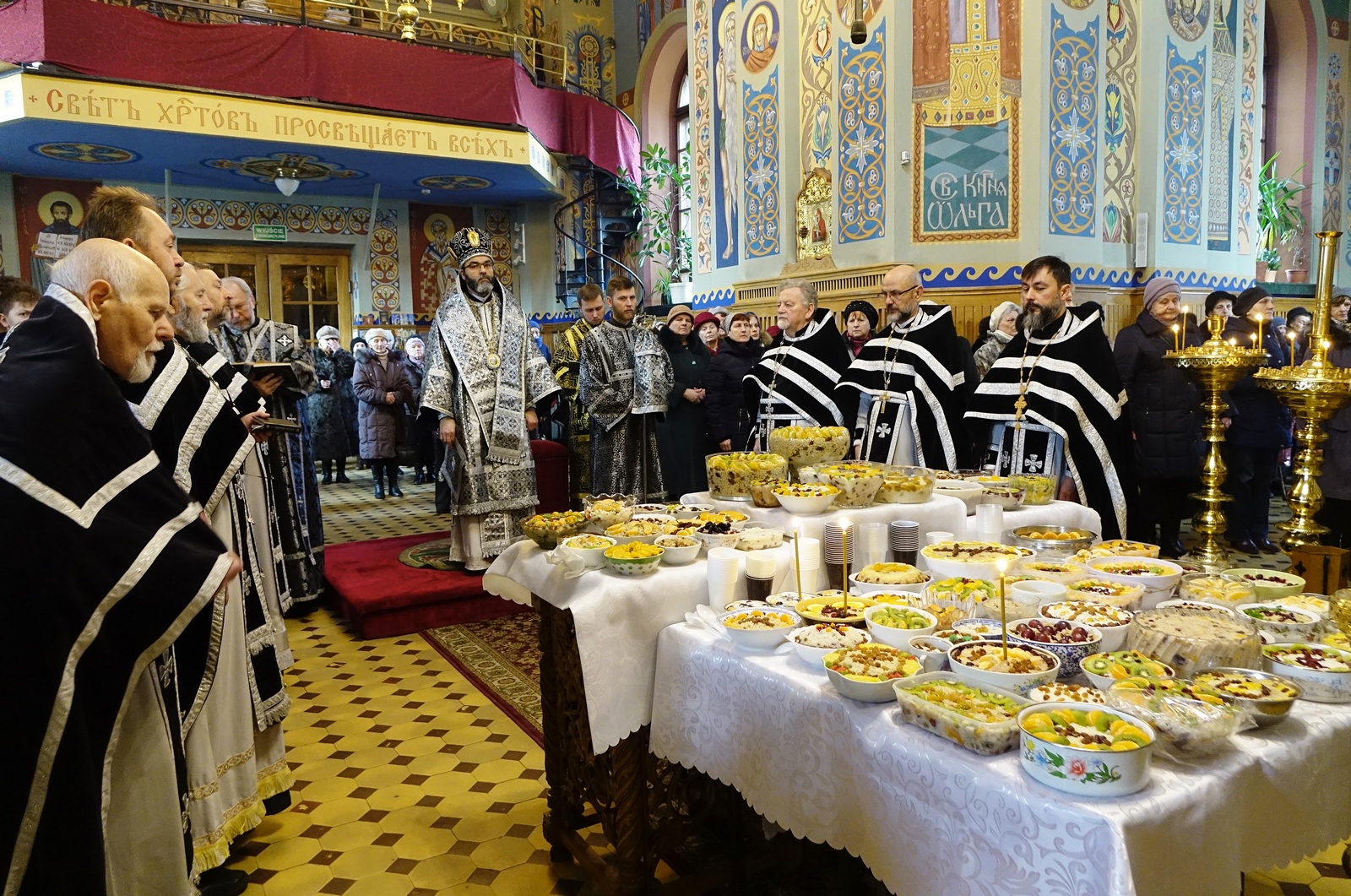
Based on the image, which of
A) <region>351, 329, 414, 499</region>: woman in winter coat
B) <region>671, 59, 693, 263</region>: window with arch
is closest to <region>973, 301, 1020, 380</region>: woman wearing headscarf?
<region>351, 329, 414, 499</region>: woman in winter coat

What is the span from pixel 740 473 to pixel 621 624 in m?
0.97

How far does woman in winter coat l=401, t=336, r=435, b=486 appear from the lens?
10.3m

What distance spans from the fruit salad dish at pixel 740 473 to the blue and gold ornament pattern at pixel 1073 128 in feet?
16.8

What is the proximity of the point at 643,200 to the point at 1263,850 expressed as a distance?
42.6 feet

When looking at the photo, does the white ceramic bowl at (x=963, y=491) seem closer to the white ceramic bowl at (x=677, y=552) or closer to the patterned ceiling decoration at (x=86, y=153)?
the white ceramic bowl at (x=677, y=552)

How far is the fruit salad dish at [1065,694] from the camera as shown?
5.53 feet

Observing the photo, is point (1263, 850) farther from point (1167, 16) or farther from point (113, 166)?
point (113, 166)

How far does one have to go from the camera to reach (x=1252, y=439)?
6383 mm

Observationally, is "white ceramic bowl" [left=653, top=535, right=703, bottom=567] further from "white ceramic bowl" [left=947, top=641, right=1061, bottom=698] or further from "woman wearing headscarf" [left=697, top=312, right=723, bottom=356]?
"woman wearing headscarf" [left=697, top=312, right=723, bottom=356]

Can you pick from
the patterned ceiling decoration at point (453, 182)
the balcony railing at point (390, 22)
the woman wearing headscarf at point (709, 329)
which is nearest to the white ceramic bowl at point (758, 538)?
the woman wearing headscarf at point (709, 329)

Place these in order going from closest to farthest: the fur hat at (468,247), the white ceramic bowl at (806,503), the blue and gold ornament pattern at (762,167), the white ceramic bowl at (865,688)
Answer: the white ceramic bowl at (865,688), the white ceramic bowl at (806,503), the fur hat at (468,247), the blue and gold ornament pattern at (762,167)

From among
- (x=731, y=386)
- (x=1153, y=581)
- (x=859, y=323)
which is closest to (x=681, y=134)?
(x=731, y=386)

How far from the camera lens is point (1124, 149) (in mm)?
7777

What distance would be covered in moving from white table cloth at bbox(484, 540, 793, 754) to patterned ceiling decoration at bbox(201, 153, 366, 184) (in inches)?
406
